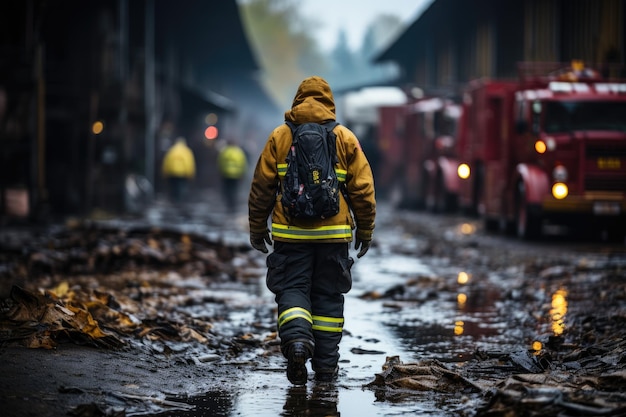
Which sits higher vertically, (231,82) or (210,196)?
(231,82)

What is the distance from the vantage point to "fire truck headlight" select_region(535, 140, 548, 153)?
18641 millimetres

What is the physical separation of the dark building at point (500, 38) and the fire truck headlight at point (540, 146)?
115 inches

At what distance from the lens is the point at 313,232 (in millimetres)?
6949

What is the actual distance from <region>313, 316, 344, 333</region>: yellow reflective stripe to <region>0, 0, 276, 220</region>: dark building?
1375 cm

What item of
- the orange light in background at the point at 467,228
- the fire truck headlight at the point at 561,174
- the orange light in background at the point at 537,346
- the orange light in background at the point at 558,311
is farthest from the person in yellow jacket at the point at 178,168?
the orange light in background at the point at 537,346

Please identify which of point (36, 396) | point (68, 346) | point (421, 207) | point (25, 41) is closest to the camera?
point (36, 396)

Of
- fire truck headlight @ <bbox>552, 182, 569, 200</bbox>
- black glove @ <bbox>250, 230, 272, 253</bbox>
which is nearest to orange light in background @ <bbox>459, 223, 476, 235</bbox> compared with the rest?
fire truck headlight @ <bbox>552, 182, 569, 200</bbox>

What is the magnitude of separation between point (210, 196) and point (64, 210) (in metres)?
16.6

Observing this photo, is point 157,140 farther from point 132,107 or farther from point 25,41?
point 25,41

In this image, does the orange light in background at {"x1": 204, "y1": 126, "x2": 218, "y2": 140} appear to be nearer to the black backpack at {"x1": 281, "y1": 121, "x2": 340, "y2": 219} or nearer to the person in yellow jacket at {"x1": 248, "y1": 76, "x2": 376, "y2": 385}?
the person in yellow jacket at {"x1": 248, "y1": 76, "x2": 376, "y2": 385}

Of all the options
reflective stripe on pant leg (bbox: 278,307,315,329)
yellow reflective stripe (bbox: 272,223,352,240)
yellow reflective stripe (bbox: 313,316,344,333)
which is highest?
yellow reflective stripe (bbox: 272,223,352,240)

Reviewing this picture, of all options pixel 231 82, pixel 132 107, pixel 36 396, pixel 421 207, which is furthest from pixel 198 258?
pixel 231 82

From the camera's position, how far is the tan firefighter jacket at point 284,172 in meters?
6.96

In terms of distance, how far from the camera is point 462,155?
2602 cm
